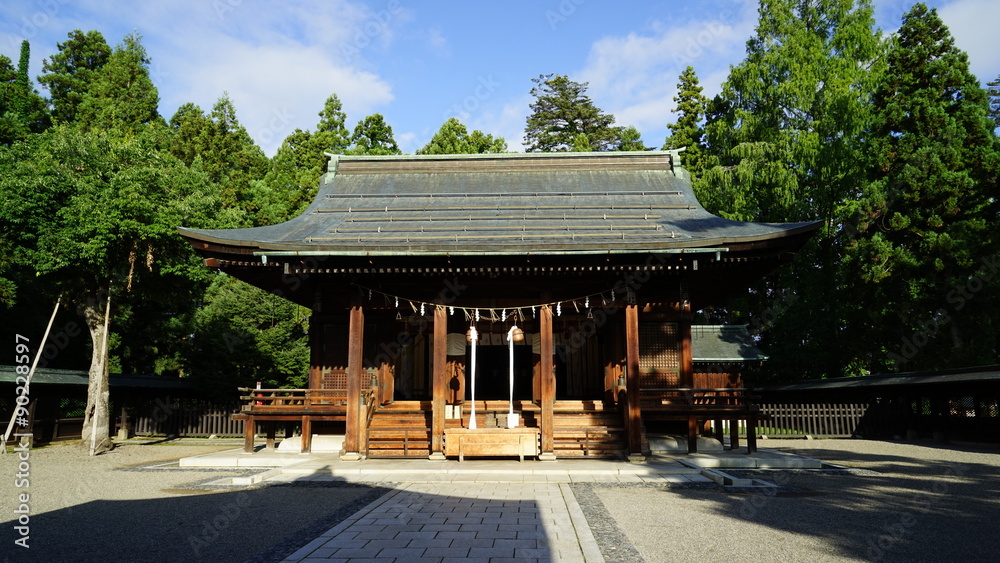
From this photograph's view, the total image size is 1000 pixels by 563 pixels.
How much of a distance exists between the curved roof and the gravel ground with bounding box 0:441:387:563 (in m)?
5.21

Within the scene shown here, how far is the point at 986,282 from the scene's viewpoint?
21828 mm

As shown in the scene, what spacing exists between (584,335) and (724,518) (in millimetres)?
10205

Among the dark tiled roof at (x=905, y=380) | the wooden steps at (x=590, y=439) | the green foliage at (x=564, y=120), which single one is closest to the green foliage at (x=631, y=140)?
the green foliage at (x=564, y=120)

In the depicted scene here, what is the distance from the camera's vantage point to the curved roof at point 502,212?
523 inches

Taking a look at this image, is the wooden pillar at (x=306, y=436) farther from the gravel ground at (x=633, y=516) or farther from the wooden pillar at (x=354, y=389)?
the gravel ground at (x=633, y=516)

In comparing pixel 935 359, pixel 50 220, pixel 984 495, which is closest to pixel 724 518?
pixel 984 495

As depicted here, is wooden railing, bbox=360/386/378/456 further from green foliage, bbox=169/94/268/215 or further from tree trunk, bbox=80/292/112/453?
green foliage, bbox=169/94/268/215

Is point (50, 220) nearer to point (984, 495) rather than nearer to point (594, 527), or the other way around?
point (594, 527)

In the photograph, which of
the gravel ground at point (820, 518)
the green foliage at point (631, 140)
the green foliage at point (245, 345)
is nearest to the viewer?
the gravel ground at point (820, 518)

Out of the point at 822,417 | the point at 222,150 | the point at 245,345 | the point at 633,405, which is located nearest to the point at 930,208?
the point at 822,417

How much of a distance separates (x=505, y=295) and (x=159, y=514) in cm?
902

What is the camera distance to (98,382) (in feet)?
58.2

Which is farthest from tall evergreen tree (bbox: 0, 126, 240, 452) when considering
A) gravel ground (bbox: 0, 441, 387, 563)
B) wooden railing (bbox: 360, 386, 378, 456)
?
wooden railing (bbox: 360, 386, 378, 456)

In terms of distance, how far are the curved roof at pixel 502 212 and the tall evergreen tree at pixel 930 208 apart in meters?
11.5
